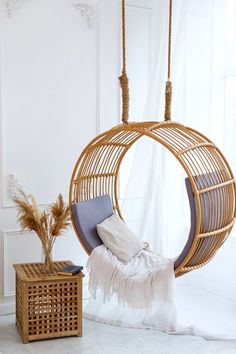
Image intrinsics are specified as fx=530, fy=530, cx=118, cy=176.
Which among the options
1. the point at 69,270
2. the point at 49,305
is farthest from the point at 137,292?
the point at 49,305

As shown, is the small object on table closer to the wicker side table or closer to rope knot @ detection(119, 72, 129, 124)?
the wicker side table

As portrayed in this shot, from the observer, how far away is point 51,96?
4.20 m

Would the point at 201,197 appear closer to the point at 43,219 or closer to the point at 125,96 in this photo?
the point at 125,96

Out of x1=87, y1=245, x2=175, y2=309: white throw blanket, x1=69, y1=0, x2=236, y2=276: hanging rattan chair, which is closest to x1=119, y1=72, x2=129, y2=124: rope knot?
x1=69, y1=0, x2=236, y2=276: hanging rattan chair

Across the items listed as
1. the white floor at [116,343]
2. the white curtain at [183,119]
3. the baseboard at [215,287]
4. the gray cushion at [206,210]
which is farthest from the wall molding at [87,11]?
the white floor at [116,343]

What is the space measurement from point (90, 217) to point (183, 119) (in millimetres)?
1212

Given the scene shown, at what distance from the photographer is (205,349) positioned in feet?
10.9

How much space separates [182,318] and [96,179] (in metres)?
1.23

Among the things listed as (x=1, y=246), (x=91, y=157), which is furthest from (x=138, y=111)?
(x=1, y=246)

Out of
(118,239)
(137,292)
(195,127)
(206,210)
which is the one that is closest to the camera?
(206,210)

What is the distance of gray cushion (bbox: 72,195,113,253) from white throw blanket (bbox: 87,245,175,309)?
0.09 metres

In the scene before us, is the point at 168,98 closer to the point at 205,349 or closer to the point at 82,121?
the point at 82,121

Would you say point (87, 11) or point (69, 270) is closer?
point (69, 270)

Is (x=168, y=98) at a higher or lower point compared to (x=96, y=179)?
higher
